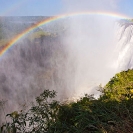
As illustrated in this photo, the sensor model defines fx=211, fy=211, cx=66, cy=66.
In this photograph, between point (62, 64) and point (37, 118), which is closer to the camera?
point (37, 118)

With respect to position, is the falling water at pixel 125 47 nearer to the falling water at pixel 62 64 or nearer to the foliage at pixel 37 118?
the falling water at pixel 62 64

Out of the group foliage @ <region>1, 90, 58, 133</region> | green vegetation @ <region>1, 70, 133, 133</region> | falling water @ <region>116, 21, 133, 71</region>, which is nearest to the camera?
green vegetation @ <region>1, 70, 133, 133</region>

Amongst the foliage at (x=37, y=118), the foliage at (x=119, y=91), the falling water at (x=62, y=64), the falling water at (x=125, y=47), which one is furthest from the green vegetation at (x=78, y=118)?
the falling water at (x=125, y=47)

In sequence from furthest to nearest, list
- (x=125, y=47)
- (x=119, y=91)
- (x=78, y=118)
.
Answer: (x=125, y=47) → (x=119, y=91) → (x=78, y=118)

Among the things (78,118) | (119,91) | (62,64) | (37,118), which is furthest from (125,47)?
(37,118)

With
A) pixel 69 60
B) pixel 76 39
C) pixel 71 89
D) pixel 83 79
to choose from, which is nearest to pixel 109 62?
pixel 83 79

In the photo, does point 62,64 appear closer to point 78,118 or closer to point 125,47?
point 125,47

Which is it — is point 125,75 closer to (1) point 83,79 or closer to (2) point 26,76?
(1) point 83,79

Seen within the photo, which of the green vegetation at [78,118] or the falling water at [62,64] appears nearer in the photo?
the green vegetation at [78,118]

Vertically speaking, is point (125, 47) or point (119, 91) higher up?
point (125, 47)

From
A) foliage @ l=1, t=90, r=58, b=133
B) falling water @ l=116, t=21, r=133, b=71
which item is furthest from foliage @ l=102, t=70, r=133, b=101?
falling water @ l=116, t=21, r=133, b=71

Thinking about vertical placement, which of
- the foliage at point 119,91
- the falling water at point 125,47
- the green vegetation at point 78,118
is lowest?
the green vegetation at point 78,118

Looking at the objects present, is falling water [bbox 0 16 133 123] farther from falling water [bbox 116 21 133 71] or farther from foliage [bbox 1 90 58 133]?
foliage [bbox 1 90 58 133]
